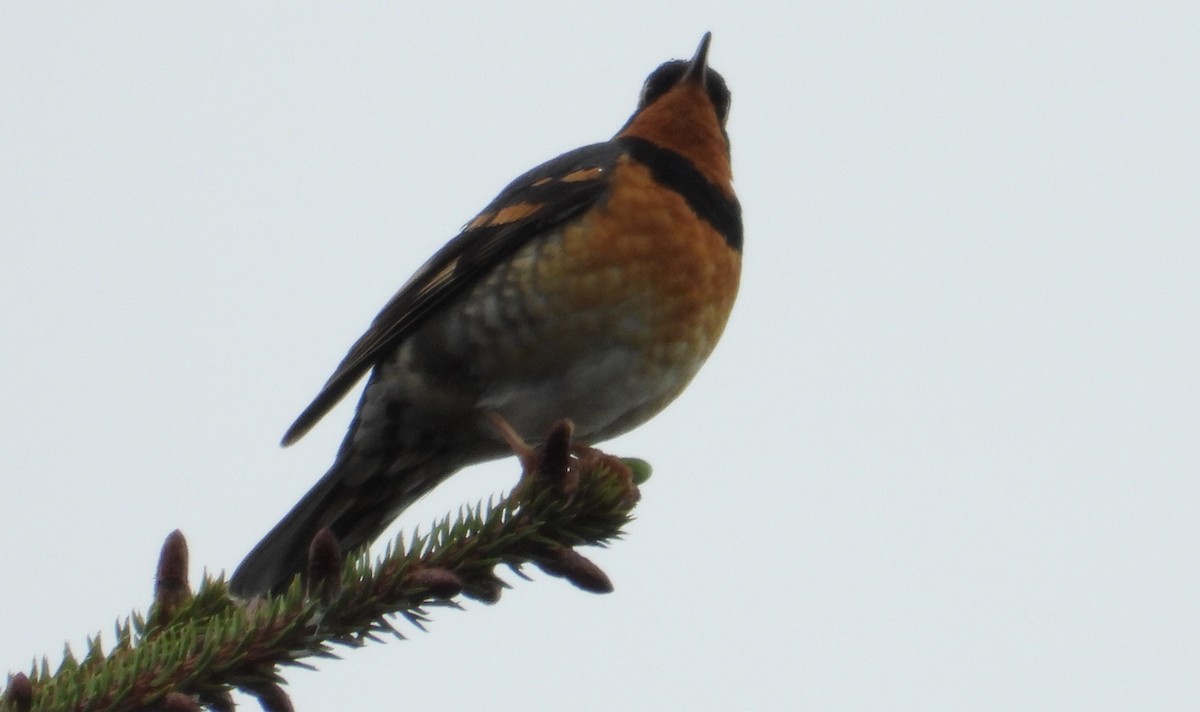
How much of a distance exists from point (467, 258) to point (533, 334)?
1.64 feet

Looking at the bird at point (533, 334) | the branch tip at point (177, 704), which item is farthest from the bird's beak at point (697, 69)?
the branch tip at point (177, 704)

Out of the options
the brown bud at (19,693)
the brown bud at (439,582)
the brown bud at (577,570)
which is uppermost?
the brown bud at (577,570)

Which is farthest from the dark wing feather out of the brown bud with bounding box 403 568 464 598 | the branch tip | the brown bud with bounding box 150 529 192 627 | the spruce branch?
the branch tip

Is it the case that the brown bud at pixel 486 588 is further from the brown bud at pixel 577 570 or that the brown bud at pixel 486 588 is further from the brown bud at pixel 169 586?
the brown bud at pixel 169 586

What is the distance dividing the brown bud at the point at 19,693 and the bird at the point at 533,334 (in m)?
1.79

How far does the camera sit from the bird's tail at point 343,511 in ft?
12.1

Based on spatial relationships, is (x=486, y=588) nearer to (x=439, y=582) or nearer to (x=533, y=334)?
(x=439, y=582)

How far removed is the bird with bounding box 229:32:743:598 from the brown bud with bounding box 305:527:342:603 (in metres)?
1.52

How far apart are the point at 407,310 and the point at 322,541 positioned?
7.02ft

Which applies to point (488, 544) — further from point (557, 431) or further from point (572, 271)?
point (572, 271)

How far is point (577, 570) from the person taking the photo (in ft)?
7.70

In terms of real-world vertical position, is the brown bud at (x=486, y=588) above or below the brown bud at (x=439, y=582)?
above

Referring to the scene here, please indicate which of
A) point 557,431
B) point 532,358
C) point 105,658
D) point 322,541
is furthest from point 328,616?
point 532,358

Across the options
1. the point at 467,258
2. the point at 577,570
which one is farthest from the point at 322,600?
the point at 467,258
